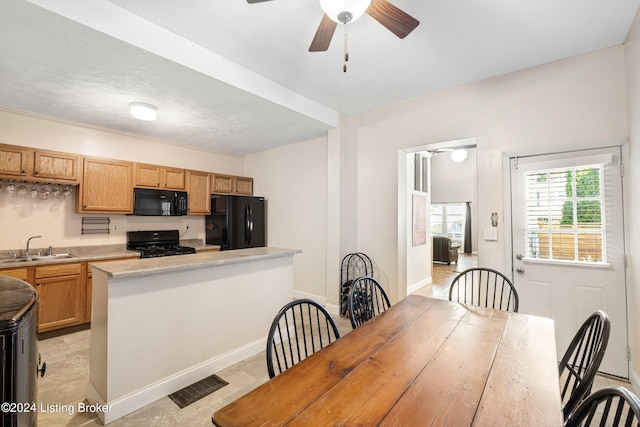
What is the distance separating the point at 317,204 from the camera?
4496 millimetres

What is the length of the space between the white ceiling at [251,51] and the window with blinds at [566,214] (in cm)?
109

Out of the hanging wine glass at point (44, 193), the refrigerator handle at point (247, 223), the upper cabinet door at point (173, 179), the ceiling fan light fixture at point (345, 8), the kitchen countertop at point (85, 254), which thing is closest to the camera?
the ceiling fan light fixture at point (345, 8)

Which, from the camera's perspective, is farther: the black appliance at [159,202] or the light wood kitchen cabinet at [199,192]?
the light wood kitchen cabinet at [199,192]

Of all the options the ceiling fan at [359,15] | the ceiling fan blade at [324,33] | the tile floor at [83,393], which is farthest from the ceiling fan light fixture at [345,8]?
the tile floor at [83,393]

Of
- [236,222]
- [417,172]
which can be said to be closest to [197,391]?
[236,222]

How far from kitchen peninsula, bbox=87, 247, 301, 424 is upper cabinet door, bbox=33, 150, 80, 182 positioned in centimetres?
218

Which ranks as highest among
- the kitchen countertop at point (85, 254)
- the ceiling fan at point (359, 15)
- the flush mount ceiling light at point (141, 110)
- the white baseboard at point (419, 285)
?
the ceiling fan at point (359, 15)

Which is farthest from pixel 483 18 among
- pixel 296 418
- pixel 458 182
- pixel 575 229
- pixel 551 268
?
pixel 458 182

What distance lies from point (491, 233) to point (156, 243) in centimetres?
458

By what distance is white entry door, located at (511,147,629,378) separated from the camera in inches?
94.8

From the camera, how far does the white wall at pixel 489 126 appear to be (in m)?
2.46

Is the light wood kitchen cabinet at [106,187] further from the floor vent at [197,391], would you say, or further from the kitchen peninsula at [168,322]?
the floor vent at [197,391]

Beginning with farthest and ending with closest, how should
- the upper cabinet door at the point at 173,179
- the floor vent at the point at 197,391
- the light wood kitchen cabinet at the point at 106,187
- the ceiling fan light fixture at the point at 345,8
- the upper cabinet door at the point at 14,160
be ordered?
1. the upper cabinet door at the point at 173,179
2. the light wood kitchen cabinet at the point at 106,187
3. the upper cabinet door at the point at 14,160
4. the floor vent at the point at 197,391
5. the ceiling fan light fixture at the point at 345,8

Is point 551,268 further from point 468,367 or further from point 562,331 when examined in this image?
point 468,367
